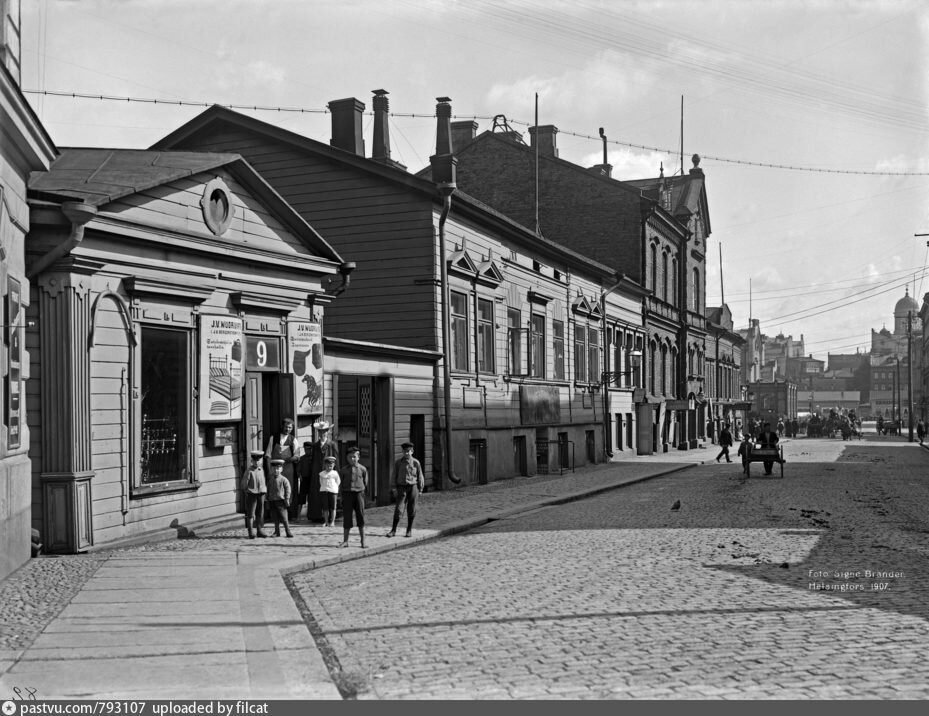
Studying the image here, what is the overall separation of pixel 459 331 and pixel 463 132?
19537 millimetres

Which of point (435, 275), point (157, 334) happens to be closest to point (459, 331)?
point (435, 275)

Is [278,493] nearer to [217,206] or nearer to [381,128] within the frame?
[217,206]

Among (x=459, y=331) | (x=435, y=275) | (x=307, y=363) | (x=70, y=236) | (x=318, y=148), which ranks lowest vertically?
(x=307, y=363)

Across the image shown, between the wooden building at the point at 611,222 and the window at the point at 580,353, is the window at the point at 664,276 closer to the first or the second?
the wooden building at the point at 611,222

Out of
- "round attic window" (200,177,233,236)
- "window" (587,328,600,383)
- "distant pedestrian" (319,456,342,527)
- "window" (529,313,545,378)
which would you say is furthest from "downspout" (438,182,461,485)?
"window" (587,328,600,383)

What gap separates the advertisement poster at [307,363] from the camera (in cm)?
1744

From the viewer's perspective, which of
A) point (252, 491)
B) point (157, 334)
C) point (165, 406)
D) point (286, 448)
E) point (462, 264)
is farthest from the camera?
point (462, 264)

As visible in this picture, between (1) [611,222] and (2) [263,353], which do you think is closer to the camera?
(2) [263,353]

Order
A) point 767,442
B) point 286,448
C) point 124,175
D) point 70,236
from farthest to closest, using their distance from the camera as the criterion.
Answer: point 767,442
point 286,448
point 124,175
point 70,236

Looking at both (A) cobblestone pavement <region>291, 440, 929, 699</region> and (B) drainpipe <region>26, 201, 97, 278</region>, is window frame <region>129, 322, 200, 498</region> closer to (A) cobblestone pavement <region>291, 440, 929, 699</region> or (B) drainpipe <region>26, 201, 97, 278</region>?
(B) drainpipe <region>26, 201, 97, 278</region>

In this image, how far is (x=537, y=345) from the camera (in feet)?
103

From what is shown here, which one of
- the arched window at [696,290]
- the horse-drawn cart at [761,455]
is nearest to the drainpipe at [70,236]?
the horse-drawn cart at [761,455]

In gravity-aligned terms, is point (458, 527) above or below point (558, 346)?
below

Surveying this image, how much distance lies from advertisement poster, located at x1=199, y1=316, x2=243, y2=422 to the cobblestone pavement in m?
3.78
